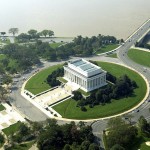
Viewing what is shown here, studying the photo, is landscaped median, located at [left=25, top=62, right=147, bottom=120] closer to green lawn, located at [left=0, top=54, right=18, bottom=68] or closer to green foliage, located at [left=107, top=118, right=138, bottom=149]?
green foliage, located at [left=107, top=118, right=138, bottom=149]

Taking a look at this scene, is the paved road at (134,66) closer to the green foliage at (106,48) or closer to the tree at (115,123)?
the green foliage at (106,48)

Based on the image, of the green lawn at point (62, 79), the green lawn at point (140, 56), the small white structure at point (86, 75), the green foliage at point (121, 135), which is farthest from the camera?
the green lawn at point (140, 56)

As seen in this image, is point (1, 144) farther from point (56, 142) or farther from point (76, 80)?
point (76, 80)

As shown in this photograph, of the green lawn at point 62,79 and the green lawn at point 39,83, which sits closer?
the green lawn at point 39,83

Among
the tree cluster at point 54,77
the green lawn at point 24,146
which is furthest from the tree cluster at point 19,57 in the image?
the green lawn at point 24,146

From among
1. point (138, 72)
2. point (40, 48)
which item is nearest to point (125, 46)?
point (138, 72)

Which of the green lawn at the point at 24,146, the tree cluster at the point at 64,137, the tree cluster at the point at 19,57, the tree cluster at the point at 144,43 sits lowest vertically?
the green lawn at the point at 24,146

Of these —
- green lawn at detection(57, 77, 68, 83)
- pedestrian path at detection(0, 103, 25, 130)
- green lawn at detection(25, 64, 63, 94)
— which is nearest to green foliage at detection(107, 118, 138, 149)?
pedestrian path at detection(0, 103, 25, 130)
